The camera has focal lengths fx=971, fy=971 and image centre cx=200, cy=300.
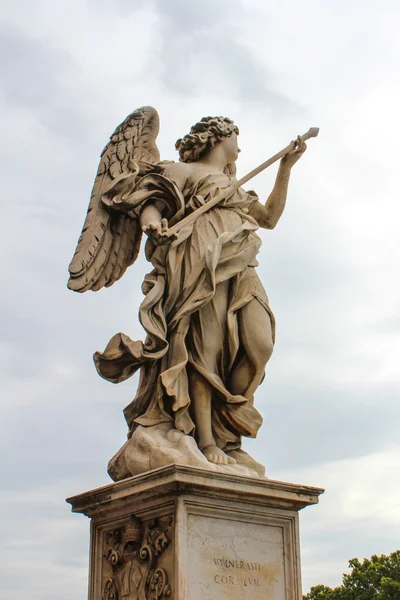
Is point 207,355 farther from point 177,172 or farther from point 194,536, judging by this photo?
point 177,172

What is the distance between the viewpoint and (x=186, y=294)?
26.4 feet

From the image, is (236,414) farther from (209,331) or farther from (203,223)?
(203,223)

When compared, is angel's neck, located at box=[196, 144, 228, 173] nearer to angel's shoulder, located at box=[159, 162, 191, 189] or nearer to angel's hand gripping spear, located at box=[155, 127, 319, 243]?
angel's shoulder, located at box=[159, 162, 191, 189]

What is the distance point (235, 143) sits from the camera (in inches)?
355

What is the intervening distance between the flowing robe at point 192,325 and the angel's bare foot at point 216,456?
0.71 ft

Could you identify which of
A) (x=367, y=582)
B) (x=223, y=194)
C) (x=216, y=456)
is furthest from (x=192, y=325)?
(x=367, y=582)

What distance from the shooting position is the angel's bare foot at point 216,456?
7.71 m

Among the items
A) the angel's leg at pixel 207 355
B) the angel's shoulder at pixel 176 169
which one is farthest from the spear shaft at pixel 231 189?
the angel's leg at pixel 207 355

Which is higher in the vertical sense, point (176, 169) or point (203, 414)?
point (176, 169)

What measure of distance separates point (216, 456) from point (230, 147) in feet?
9.59

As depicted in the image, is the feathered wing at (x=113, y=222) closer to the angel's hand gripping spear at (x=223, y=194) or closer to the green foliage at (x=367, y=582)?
the angel's hand gripping spear at (x=223, y=194)

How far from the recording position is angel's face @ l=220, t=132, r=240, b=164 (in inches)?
352

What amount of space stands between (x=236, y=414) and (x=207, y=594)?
5.36ft

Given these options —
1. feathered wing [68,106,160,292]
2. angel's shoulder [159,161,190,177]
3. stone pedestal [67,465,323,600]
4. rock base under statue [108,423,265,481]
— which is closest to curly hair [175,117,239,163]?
angel's shoulder [159,161,190,177]
